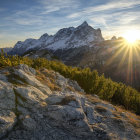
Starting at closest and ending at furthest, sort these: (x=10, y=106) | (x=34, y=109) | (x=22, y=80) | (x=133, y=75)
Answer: (x=10, y=106)
(x=34, y=109)
(x=22, y=80)
(x=133, y=75)

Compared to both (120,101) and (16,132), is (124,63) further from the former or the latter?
(16,132)

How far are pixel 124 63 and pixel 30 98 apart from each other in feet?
620

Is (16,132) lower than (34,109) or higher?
lower

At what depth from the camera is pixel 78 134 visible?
7.00m

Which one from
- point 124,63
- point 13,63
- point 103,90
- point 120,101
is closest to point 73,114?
point 13,63

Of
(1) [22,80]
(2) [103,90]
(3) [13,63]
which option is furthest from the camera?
(2) [103,90]

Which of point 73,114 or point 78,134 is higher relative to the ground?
point 73,114

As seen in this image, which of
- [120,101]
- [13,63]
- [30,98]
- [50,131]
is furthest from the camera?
[120,101]

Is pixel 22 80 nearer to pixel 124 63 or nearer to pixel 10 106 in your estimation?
pixel 10 106

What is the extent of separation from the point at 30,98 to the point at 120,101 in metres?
17.8

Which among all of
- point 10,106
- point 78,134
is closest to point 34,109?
point 10,106

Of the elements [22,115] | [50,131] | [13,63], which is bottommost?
[50,131]

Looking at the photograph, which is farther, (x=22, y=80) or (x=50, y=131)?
(x=22, y=80)

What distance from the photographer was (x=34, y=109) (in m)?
7.71
